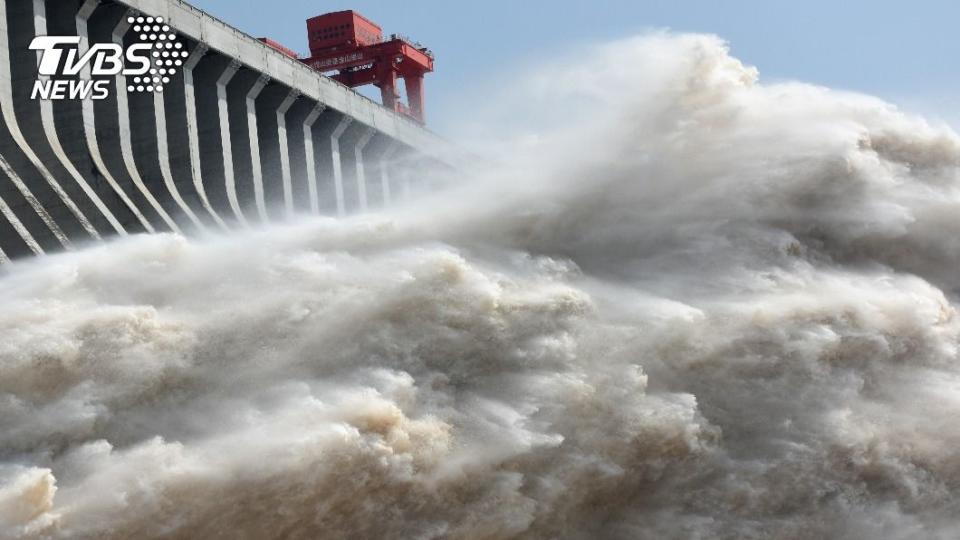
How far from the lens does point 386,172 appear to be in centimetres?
6156

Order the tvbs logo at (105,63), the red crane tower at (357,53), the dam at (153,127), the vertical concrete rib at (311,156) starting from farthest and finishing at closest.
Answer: the red crane tower at (357,53)
the vertical concrete rib at (311,156)
the tvbs logo at (105,63)
the dam at (153,127)

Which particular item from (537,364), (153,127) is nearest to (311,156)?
(153,127)

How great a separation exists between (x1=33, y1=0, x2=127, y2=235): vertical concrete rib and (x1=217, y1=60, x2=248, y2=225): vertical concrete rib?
22.7 ft

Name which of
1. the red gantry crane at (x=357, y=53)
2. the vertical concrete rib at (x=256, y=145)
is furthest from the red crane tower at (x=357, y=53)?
the vertical concrete rib at (x=256, y=145)

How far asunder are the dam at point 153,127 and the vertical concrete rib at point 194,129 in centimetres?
5

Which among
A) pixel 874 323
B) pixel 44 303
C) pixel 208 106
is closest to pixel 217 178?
pixel 208 106

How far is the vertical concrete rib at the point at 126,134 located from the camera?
43.8m

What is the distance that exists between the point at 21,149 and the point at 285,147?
14.6 metres

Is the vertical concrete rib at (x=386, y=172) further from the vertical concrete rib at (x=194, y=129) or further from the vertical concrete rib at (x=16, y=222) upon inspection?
the vertical concrete rib at (x=16, y=222)

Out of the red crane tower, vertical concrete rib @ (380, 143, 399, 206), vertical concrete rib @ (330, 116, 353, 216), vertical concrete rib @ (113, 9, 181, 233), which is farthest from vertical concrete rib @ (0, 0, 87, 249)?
the red crane tower

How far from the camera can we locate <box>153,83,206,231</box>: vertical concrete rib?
45094mm

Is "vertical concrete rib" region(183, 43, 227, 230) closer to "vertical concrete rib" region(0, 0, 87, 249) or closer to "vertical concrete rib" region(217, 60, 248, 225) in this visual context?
"vertical concrete rib" region(217, 60, 248, 225)

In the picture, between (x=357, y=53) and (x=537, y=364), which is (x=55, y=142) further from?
(x=357, y=53)

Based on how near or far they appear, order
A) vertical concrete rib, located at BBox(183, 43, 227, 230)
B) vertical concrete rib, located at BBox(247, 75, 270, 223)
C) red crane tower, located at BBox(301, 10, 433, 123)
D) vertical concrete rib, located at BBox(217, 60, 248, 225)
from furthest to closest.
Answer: red crane tower, located at BBox(301, 10, 433, 123), vertical concrete rib, located at BBox(247, 75, 270, 223), vertical concrete rib, located at BBox(217, 60, 248, 225), vertical concrete rib, located at BBox(183, 43, 227, 230)
